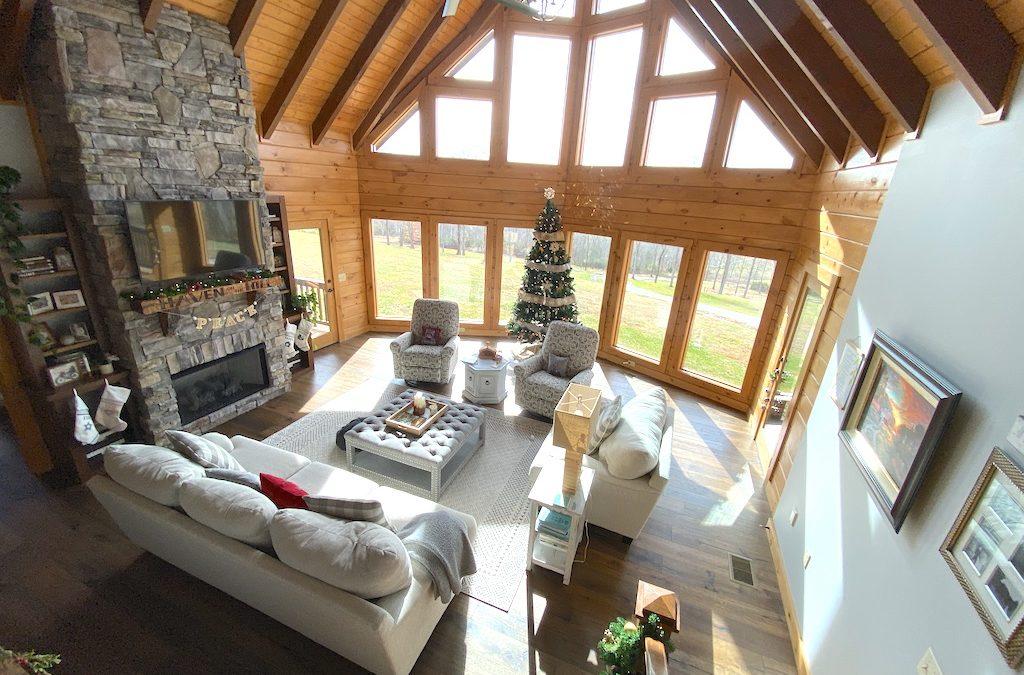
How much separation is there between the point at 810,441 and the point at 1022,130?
220 centimetres

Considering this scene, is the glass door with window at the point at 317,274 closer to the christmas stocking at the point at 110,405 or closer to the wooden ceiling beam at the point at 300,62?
the wooden ceiling beam at the point at 300,62

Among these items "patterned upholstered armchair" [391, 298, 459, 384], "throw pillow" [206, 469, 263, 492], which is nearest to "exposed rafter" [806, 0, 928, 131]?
"throw pillow" [206, 469, 263, 492]

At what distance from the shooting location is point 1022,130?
1.70m

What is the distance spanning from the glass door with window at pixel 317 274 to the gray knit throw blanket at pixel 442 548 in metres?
4.38

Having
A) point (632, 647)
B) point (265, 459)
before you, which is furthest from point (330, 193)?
point (632, 647)

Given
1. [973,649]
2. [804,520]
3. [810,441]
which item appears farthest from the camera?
[810,441]

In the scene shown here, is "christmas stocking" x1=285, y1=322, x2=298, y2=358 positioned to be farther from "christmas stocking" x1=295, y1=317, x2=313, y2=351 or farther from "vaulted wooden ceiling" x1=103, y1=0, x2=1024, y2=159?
"vaulted wooden ceiling" x1=103, y1=0, x2=1024, y2=159

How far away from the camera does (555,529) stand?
9.50ft

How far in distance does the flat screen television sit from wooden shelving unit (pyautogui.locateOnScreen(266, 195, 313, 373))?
1.51 ft

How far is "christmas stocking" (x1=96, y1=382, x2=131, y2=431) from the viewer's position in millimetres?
3643

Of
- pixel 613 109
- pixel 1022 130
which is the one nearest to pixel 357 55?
pixel 613 109

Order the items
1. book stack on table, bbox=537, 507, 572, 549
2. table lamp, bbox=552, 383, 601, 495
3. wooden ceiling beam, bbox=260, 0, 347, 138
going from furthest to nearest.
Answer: wooden ceiling beam, bbox=260, 0, 347, 138 → book stack on table, bbox=537, 507, 572, 549 → table lamp, bbox=552, 383, 601, 495

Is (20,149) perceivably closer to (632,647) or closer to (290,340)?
(290,340)

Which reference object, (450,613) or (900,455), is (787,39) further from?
(450,613)
